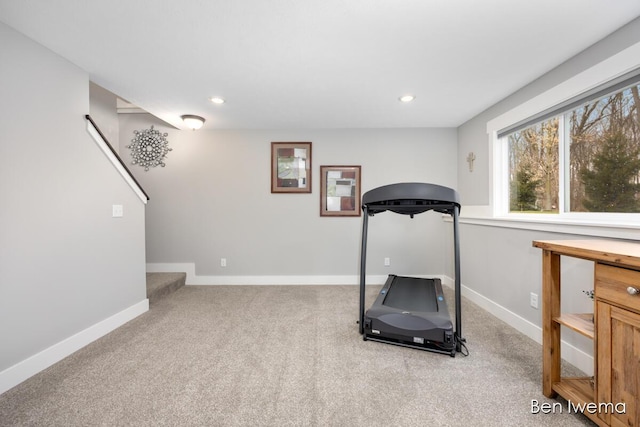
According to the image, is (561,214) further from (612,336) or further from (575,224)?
(612,336)

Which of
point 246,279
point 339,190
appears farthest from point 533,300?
point 246,279

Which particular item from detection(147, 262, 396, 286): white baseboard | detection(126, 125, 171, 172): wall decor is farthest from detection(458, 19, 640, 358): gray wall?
detection(126, 125, 171, 172): wall decor

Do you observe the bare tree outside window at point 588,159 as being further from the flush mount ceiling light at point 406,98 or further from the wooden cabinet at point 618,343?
the flush mount ceiling light at point 406,98

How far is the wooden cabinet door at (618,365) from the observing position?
3.51ft

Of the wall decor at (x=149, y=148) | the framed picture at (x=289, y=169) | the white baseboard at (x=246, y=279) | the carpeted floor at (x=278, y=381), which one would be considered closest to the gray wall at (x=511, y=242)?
the carpeted floor at (x=278, y=381)

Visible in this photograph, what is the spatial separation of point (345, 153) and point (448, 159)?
4.82 feet

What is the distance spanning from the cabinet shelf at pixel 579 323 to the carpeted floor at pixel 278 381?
47cm

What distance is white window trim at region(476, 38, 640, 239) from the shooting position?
5.08ft

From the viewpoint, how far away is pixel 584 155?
1938 mm

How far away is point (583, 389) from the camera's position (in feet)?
4.48

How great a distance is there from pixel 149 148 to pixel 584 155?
478 cm

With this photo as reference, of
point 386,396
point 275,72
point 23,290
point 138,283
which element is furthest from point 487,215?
point 23,290

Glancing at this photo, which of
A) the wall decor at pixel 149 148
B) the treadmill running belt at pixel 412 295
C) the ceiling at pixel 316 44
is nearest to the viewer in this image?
the ceiling at pixel 316 44

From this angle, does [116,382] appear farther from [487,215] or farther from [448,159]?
[448,159]
